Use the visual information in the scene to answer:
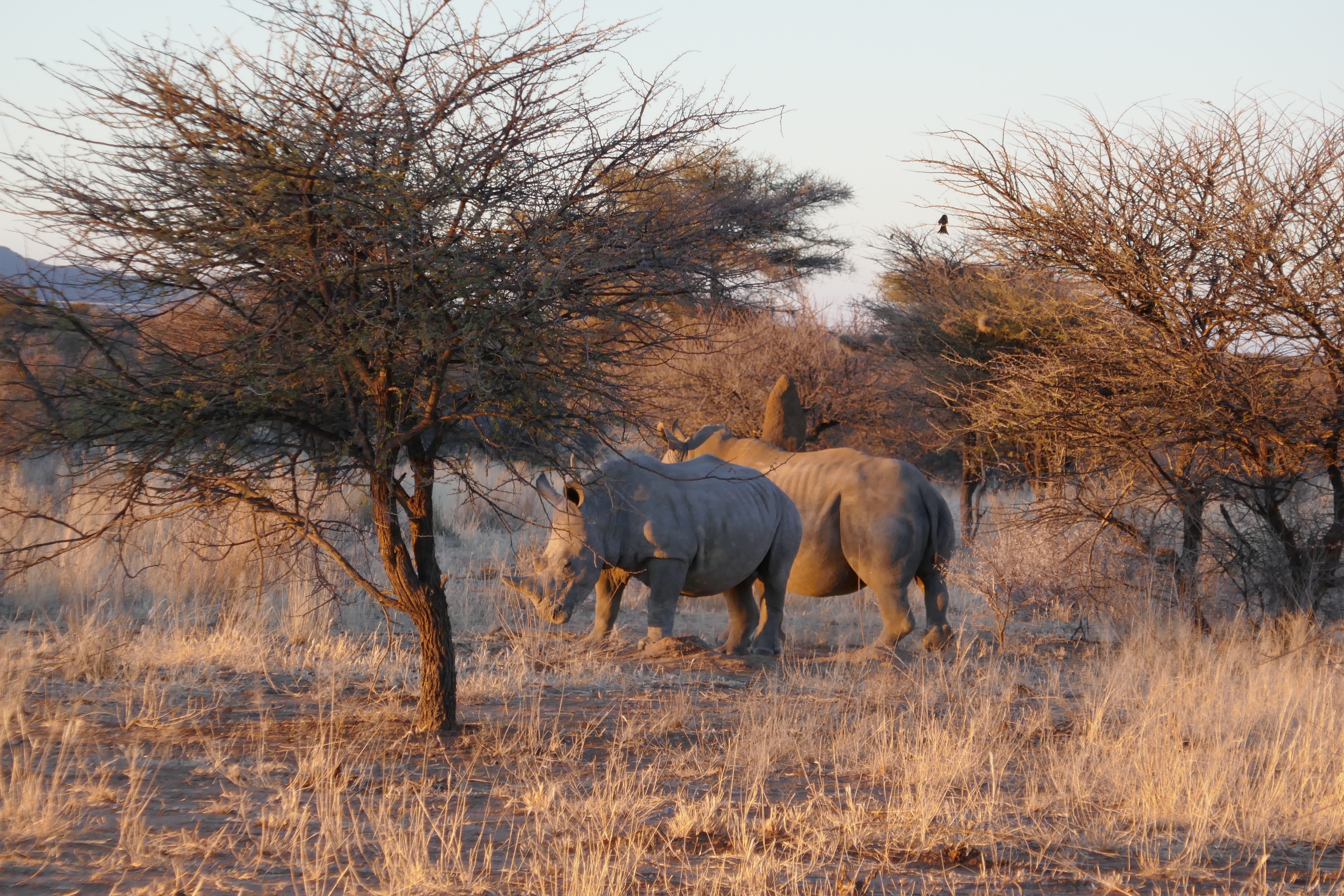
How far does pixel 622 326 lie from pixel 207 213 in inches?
77.9

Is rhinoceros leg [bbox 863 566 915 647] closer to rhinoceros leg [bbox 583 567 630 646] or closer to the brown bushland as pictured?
rhinoceros leg [bbox 583 567 630 646]

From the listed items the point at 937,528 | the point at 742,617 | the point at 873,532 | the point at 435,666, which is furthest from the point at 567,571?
the point at 937,528

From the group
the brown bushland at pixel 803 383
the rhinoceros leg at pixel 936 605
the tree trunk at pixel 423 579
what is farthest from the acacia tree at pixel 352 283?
the brown bushland at pixel 803 383

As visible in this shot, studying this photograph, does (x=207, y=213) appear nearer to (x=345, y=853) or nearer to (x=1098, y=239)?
(x=345, y=853)

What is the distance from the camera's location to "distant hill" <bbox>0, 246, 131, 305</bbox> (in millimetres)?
4773

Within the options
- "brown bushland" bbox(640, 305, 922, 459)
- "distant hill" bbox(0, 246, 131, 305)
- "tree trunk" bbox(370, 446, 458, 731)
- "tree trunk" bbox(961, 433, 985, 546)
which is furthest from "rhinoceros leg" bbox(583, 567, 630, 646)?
"tree trunk" bbox(961, 433, 985, 546)

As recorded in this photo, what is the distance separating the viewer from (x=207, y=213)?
4.97 meters

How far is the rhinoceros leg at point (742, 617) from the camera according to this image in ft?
30.3

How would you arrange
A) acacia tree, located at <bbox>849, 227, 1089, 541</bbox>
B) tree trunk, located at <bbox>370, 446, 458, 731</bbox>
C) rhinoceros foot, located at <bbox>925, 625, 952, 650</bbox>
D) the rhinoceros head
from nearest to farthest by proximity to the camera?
tree trunk, located at <bbox>370, 446, 458, 731</bbox>
the rhinoceros head
rhinoceros foot, located at <bbox>925, 625, 952, 650</bbox>
acacia tree, located at <bbox>849, 227, 1089, 541</bbox>

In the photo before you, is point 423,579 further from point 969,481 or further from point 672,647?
point 969,481

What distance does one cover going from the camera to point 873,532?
372 inches

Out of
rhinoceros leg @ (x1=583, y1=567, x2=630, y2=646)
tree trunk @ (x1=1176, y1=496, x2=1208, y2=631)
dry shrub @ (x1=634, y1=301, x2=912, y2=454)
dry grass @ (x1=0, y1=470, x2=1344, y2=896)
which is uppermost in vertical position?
dry shrub @ (x1=634, y1=301, x2=912, y2=454)

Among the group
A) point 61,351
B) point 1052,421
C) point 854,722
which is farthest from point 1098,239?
point 61,351

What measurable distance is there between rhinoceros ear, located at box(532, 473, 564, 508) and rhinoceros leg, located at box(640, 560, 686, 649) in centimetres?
76
